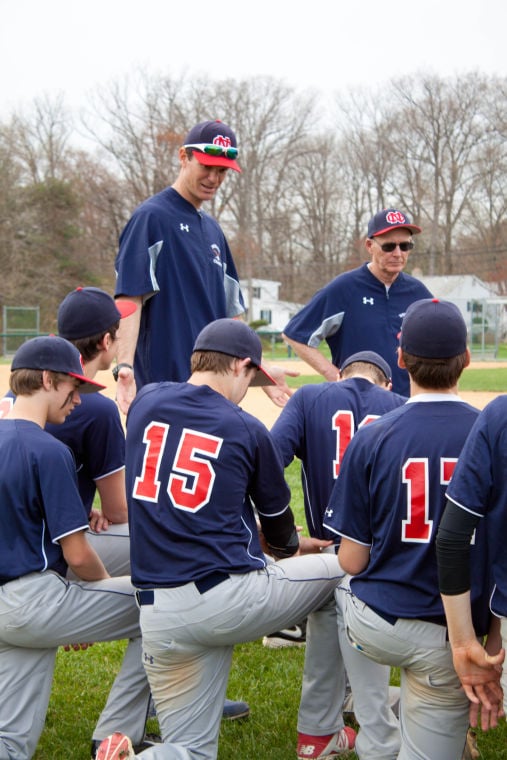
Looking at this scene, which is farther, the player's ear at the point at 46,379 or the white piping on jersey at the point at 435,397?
the player's ear at the point at 46,379

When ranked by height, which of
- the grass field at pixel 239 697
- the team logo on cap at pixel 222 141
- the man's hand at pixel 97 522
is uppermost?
the team logo on cap at pixel 222 141

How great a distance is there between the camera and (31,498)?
3.22 m

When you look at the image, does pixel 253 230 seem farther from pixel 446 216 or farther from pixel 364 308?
pixel 364 308

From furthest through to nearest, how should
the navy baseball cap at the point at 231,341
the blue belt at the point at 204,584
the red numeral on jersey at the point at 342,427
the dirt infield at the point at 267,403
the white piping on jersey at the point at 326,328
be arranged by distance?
the dirt infield at the point at 267,403 < the white piping on jersey at the point at 326,328 < the red numeral on jersey at the point at 342,427 < the navy baseball cap at the point at 231,341 < the blue belt at the point at 204,584

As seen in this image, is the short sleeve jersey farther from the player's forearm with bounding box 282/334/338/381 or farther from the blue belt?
the player's forearm with bounding box 282/334/338/381

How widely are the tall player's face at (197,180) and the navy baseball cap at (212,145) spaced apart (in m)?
0.05

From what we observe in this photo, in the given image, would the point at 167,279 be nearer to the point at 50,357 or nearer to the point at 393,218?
the point at 50,357

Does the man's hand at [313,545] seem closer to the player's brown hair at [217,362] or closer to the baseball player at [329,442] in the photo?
the baseball player at [329,442]

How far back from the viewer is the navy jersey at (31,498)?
320 centimetres

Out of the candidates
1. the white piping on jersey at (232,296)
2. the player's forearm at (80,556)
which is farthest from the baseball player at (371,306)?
the player's forearm at (80,556)

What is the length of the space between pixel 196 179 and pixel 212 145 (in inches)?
8.4

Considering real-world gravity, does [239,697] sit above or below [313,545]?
below

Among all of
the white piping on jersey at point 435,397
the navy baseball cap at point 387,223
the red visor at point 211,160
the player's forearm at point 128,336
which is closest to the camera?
the white piping on jersey at point 435,397

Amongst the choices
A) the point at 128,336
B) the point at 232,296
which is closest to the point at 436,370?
the point at 128,336
